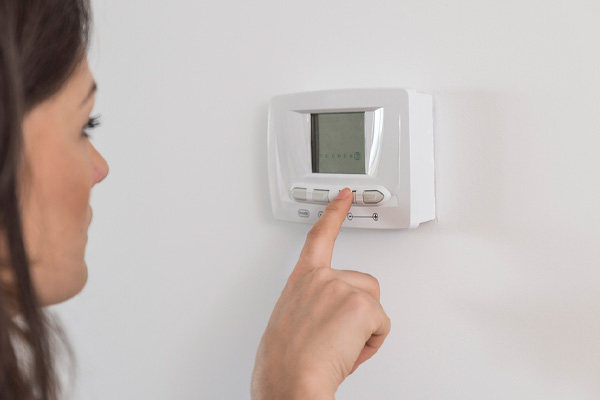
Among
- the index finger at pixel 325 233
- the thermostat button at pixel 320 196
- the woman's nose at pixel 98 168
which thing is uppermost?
the woman's nose at pixel 98 168

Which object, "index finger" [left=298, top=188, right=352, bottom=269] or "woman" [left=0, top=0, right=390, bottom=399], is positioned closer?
"woman" [left=0, top=0, right=390, bottom=399]

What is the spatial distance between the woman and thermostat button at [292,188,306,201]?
42 millimetres

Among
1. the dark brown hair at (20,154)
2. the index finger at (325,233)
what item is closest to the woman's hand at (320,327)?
the index finger at (325,233)

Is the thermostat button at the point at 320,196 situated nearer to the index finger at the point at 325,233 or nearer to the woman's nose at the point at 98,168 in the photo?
the index finger at the point at 325,233

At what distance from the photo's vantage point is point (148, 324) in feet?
2.61

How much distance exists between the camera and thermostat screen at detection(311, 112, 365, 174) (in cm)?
59

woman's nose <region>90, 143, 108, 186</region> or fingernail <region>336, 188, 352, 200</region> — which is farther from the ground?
woman's nose <region>90, 143, 108, 186</region>

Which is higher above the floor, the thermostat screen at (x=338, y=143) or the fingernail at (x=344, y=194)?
the thermostat screen at (x=338, y=143)

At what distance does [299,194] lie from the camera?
62 centimetres

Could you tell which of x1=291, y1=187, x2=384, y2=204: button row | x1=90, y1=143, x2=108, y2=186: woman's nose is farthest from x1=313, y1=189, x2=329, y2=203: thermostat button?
x1=90, y1=143, x2=108, y2=186: woman's nose

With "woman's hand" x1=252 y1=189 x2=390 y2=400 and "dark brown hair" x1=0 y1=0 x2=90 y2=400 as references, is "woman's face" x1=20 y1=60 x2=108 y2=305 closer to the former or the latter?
"dark brown hair" x1=0 y1=0 x2=90 y2=400

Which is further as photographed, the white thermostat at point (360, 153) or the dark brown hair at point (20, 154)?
the white thermostat at point (360, 153)

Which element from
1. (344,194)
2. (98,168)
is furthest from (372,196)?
(98,168)

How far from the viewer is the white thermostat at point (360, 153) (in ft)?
1.87
